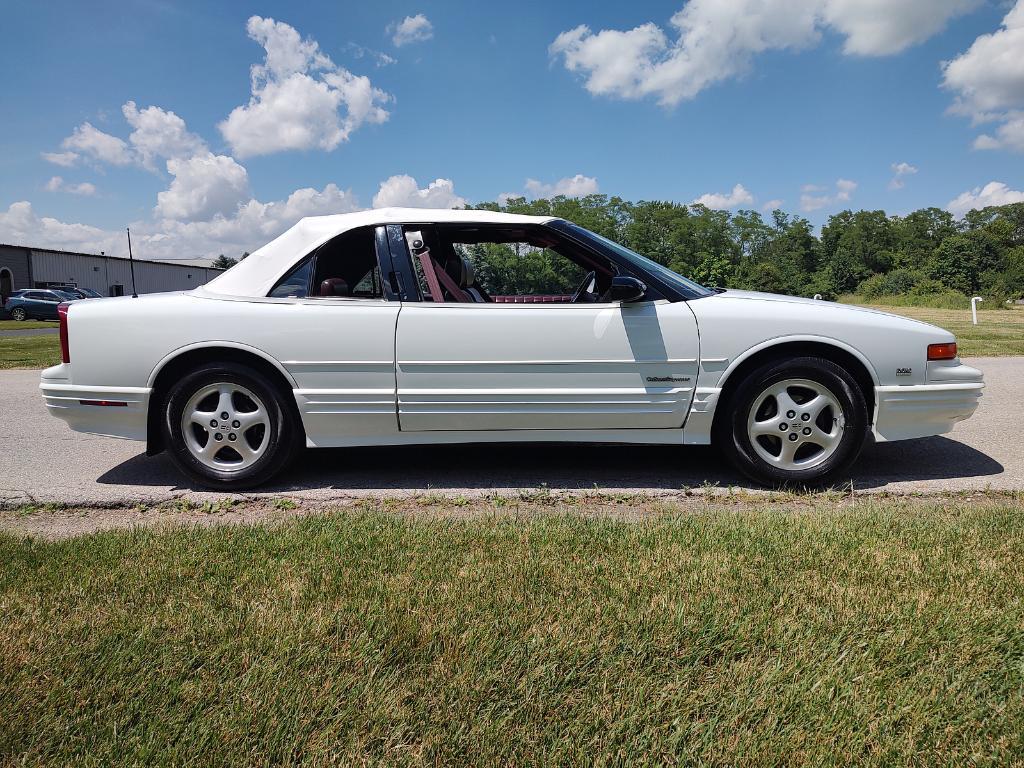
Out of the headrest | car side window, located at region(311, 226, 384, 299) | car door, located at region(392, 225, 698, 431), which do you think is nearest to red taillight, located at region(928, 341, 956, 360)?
car door, located at region(392, 225, 698, 431)

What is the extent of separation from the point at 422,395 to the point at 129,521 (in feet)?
5.21

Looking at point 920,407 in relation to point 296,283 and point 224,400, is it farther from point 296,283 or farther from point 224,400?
point 224,400

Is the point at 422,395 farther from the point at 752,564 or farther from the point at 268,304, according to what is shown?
the point at 752,564

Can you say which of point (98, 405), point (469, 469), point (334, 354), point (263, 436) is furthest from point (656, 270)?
point (98, 405)

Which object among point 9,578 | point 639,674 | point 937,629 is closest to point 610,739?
point 639,674

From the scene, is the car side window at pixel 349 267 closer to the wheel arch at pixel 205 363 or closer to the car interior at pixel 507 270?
the car interior at pixel 507 270

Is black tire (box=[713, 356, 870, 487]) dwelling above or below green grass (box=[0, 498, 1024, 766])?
above

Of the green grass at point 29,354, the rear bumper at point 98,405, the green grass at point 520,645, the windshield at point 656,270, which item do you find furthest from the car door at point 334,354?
the green grass at point 29,354

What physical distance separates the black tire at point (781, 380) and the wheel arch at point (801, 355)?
0.05 meters

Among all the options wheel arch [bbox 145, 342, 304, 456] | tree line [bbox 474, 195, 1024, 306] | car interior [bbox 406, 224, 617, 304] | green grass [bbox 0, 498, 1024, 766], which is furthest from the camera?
tree line [bbox 474, 195, 1024, 306]

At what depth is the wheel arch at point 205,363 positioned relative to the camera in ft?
12.3

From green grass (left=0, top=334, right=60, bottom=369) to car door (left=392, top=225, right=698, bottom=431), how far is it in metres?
9.22

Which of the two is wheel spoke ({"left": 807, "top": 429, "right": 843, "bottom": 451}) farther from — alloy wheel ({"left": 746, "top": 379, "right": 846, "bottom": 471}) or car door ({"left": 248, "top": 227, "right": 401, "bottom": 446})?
car door ({"left": 248, "top": 227, "right": 401, "bottom": 446})

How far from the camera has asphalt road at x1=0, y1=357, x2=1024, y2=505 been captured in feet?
12.7
